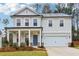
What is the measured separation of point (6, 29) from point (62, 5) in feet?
3.98

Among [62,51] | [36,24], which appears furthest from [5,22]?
[62,51]

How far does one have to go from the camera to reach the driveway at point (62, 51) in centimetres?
6600

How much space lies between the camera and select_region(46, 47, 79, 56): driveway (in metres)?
66.0

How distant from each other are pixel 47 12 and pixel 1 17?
36.6 inches

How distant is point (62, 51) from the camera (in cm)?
6606

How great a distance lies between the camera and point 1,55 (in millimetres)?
66000

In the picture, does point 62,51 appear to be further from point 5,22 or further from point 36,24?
point 5,22

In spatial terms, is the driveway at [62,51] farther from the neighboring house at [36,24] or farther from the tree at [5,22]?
the tree at [5,22]

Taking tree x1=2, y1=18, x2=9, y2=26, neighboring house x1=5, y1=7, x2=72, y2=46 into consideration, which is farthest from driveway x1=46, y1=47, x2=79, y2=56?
tree x1=2, y1=18, x2=9, y2=26

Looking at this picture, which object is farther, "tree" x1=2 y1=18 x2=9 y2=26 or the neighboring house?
the neighboring house

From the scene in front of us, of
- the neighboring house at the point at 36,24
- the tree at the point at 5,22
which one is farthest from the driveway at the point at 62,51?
Answer: the tree at the point at 5,22

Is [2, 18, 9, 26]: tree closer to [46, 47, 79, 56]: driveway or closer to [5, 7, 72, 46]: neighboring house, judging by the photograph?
[5, 7, 72, 46]: neighboring house

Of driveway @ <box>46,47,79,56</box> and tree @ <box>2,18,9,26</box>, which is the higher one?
tree @ <box>2,18,9,26</box>

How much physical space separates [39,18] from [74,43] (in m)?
0.86
